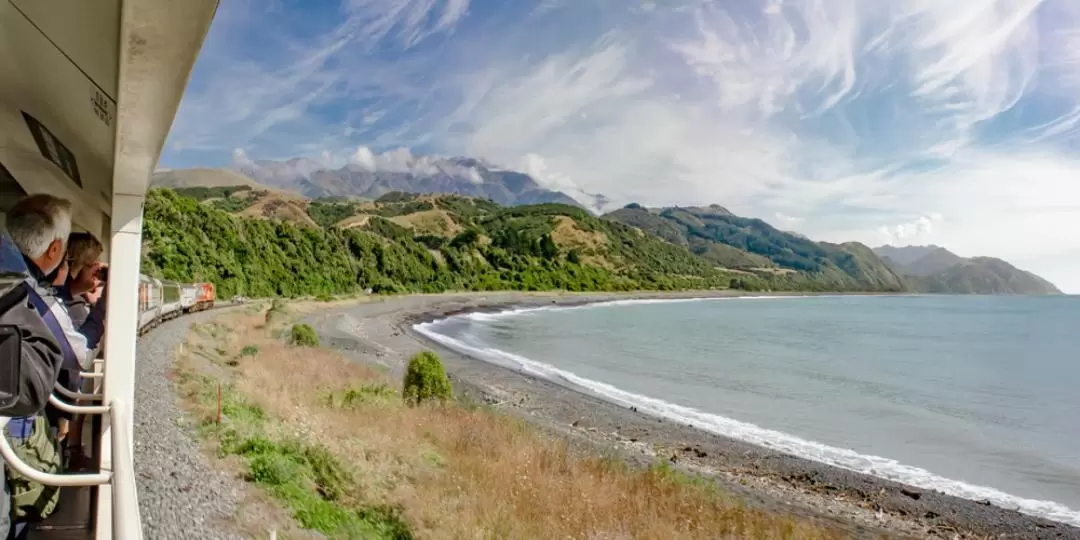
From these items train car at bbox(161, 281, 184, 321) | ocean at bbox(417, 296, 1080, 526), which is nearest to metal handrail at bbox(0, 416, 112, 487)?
ocean at bbox(417, 296, 1080, 526)

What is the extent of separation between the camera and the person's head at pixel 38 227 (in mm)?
2465

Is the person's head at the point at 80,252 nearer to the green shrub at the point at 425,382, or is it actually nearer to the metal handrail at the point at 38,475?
the metal handrail at the point at 38,475

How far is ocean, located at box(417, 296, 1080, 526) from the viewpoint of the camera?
1891cm

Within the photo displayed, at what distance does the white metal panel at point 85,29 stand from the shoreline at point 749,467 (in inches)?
546

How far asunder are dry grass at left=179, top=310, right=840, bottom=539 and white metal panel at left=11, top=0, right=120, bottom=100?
683cm

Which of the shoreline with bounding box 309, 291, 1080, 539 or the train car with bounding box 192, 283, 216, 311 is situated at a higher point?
the train car with bounding box 192, 283, 216, 311

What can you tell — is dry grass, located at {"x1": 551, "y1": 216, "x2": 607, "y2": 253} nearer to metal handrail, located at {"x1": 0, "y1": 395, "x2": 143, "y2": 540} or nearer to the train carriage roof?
the train carriage roof

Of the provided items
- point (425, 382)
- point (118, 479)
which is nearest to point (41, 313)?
point (118, 479)

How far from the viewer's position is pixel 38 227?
250cm

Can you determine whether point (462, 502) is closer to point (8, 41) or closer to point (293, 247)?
point (8, 41)

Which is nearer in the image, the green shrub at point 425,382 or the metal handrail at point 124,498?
the metal handrail at point 124,498

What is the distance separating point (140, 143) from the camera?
289cm

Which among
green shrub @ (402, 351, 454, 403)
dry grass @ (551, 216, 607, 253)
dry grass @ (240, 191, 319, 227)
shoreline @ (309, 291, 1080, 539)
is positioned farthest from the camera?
dry grass @ (551, 216, 607, 253)

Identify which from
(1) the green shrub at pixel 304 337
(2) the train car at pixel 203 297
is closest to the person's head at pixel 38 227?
(1) the green shrub at pixel 304 337
